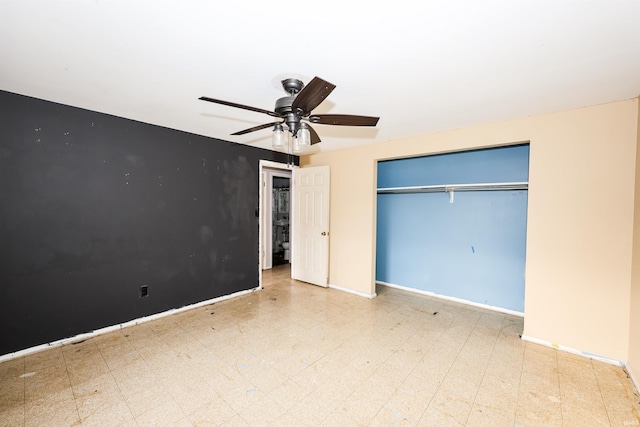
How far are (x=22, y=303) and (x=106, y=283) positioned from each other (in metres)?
0.61

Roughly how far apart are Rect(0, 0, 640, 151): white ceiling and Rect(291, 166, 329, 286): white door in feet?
6.52

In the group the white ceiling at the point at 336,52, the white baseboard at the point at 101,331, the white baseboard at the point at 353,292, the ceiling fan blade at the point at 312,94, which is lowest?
the white baseboard at the point at 101,331

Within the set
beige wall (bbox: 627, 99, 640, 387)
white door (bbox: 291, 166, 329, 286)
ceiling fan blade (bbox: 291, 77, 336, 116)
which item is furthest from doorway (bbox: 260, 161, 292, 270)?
beige wall (bbox: 627, 99, 640, 387)

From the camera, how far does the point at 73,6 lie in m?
1.33

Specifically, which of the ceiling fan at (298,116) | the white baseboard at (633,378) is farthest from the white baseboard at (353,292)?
the ceiling fan at (298,116)

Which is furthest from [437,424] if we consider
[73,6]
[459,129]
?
[73,6]

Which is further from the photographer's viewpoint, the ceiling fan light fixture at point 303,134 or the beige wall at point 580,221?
the beige wall at point 580,221

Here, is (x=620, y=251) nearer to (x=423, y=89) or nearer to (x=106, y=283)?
(x=423, y=89)

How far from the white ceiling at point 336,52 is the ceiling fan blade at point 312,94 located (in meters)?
0.30

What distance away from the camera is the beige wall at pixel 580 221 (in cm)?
235

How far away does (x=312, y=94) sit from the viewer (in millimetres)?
1568

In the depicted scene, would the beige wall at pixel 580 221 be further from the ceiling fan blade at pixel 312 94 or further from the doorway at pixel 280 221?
the doorway at pixel 280 221

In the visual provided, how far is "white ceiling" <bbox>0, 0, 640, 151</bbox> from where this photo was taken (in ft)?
4.39

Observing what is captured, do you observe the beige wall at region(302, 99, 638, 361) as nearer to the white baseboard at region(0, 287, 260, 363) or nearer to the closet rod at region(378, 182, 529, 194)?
the closet rod at region(378, 182, 529, 194)
